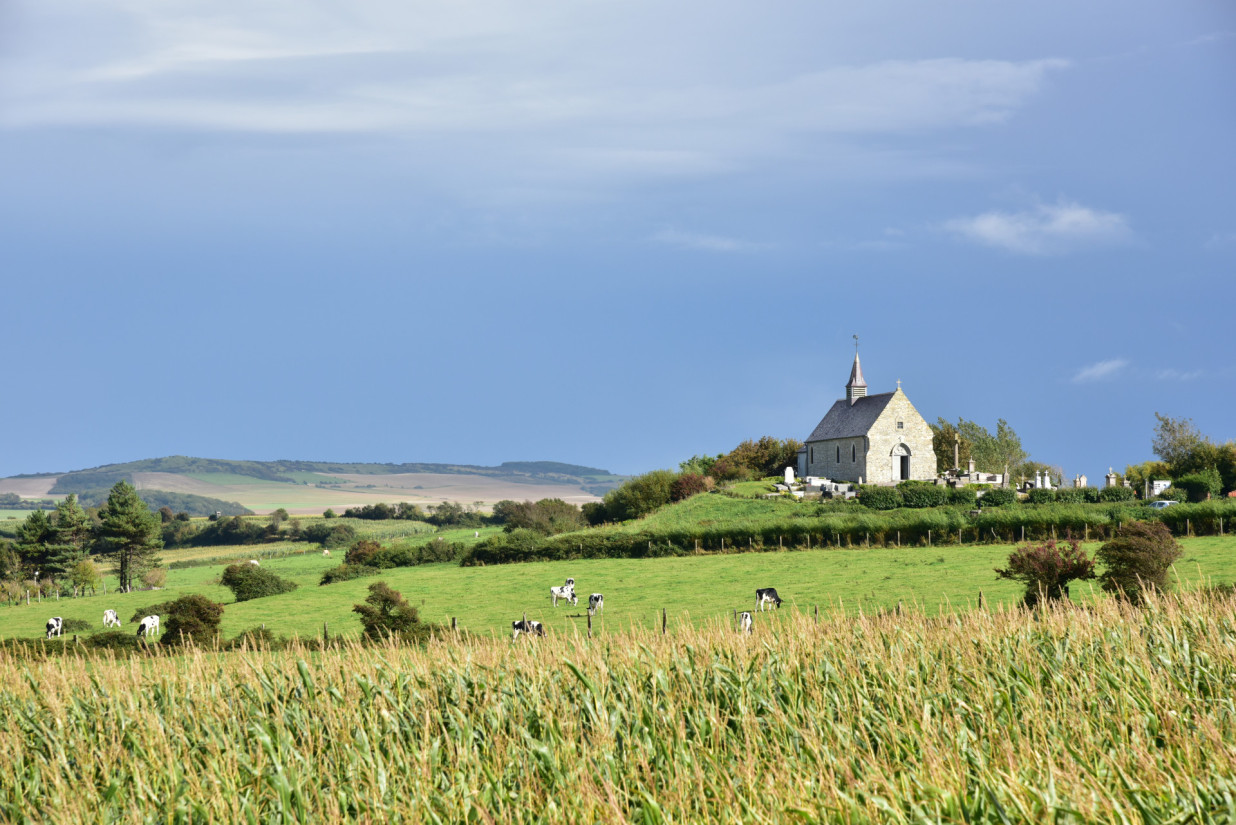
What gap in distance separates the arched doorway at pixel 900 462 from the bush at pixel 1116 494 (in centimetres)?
1711

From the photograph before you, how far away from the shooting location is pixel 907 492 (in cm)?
6825

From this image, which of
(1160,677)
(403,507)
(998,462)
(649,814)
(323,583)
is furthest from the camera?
(403,507)

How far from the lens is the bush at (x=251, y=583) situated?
174 ft

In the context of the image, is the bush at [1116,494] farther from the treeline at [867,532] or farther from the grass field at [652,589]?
the grass field at [652,589]

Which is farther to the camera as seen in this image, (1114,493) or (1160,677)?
(1114,493)

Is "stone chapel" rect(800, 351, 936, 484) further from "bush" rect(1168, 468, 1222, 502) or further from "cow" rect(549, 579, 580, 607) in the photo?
"cow" rect(549, 579, 580, 607)

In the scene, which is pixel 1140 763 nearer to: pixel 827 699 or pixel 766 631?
pixel 827 699

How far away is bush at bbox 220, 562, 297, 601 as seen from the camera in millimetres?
52938

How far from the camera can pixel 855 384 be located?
89.5 metres

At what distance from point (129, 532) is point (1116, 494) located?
2834 inches

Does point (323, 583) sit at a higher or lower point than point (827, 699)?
lower

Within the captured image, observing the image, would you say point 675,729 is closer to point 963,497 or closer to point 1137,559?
point 1137,559

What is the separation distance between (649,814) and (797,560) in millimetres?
43996

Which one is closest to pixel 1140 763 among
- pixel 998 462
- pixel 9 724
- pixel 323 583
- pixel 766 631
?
pixel 766 631
